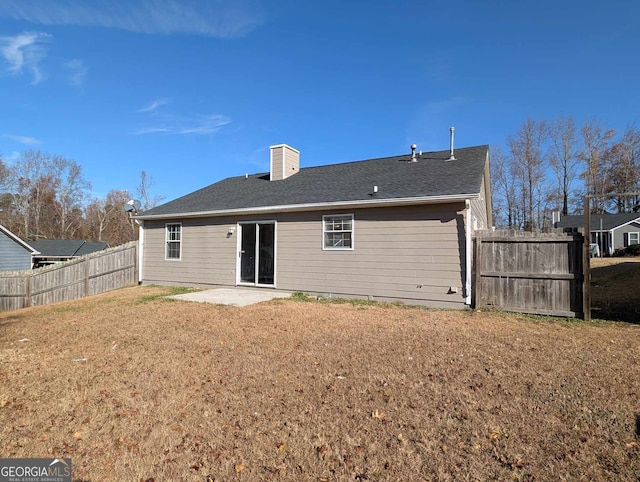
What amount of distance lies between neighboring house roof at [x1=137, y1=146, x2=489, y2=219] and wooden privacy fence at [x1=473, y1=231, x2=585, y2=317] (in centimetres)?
134

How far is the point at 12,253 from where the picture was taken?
763 inches

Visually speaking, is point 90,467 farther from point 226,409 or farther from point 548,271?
point 548,271

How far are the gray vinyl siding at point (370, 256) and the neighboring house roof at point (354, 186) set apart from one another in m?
0.37

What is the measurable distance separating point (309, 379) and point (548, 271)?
6.01m

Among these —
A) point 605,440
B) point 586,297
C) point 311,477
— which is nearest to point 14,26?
point 311,477

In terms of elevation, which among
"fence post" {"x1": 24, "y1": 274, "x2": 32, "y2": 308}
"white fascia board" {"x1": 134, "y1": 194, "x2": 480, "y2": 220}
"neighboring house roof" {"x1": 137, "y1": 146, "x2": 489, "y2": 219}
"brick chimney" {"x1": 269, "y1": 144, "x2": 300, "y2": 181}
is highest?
"brick chimney" {"x1": 269, "y1": 144, "x2": 300, "y2": 181}

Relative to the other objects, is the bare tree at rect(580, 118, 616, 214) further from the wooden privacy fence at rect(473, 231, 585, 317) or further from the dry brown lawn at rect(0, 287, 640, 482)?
the dry brown lawn at rect(0, 287, 640, 482)

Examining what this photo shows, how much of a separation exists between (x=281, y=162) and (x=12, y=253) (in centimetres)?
1762

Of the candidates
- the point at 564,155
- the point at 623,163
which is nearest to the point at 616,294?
the point at 564,155

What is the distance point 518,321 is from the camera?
21.8 feet

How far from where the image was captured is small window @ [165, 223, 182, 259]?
12438 mm

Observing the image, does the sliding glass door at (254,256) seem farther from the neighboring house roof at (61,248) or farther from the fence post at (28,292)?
the neighboring house roof at (61,248)

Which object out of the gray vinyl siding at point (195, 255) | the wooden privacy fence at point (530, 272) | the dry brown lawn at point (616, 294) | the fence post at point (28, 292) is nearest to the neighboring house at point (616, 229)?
the dry brown lawn at point (616, 294)

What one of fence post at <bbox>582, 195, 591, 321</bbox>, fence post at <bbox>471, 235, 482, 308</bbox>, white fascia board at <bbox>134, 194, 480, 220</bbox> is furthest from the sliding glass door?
fence post at <bbox>582, 195, 591, 321</bbox>
